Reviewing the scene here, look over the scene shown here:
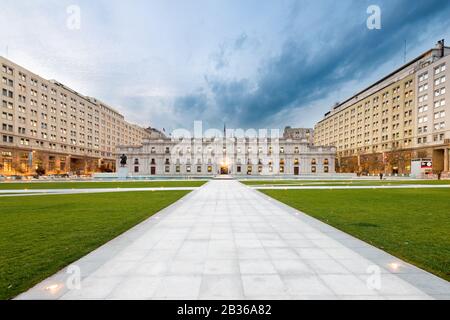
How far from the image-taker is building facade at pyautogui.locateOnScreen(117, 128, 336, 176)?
94062mm

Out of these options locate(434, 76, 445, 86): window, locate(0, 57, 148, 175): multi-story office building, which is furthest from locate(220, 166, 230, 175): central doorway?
locate(434, 76, 445, 86): window

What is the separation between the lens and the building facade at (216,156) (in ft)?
309

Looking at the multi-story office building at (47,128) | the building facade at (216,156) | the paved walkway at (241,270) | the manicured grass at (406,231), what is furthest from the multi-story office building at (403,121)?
the multi-story office building at (47,128)

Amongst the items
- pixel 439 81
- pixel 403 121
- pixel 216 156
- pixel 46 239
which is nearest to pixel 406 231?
pixel 46 239

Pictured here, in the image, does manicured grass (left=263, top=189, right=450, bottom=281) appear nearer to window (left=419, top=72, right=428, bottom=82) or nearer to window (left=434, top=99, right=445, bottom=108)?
window (left=434, top=99, right=445, bottom=108)

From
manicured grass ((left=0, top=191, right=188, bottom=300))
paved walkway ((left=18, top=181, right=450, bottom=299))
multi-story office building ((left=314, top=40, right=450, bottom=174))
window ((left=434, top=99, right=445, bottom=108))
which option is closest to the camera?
paved walkway ((left=18, top=181, right=450, bottom=299))

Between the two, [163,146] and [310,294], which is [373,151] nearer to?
[163,146]

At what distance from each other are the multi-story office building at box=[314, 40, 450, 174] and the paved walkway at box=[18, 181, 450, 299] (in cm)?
6672

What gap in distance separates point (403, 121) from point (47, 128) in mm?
114915

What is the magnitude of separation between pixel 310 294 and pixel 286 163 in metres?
92.8

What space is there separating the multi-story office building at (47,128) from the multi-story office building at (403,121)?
9989 centimetres

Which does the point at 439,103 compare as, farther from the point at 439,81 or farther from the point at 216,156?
the point at 216,156
